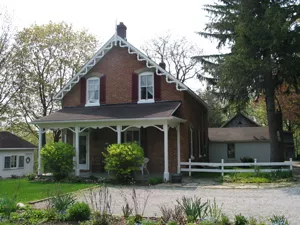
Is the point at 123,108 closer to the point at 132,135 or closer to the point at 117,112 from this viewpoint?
the point at 117,112

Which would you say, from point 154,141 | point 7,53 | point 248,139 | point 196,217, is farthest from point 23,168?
point 196,217

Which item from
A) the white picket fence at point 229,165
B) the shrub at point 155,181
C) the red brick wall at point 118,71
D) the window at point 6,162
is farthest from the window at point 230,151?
the window at point 6,162

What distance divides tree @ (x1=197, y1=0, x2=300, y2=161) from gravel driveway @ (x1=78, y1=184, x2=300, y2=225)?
686 centimetres

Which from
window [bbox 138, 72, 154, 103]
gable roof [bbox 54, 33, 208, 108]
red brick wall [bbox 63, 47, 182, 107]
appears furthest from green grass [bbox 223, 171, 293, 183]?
red brick wall [bbox 63, 47, 182, 107]

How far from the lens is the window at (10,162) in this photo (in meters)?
28.3

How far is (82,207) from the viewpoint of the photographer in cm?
806

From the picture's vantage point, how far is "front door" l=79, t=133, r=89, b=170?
20875mm

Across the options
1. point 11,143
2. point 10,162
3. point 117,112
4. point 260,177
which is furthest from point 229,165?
point 11,143

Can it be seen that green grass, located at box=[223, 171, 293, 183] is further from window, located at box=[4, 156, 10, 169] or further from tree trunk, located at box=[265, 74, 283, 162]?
window, located at box=[4, 156, 10, 169]

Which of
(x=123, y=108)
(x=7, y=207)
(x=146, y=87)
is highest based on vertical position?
(x=146, y=87)

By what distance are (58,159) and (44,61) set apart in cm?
1953

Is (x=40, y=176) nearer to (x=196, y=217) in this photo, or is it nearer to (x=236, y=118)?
(x=196, y=217)

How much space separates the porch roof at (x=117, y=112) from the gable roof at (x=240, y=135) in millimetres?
12651

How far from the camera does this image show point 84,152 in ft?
69.2
